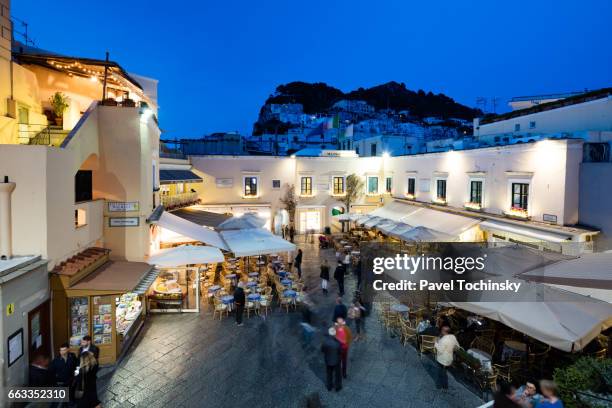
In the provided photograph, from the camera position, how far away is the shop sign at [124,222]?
1183 centimetres

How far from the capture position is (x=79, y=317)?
895 centimetres

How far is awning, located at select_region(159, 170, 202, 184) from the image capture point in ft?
59.7

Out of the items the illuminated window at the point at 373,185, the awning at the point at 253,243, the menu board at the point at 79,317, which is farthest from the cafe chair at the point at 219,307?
the illuminated window at the point at 373,185

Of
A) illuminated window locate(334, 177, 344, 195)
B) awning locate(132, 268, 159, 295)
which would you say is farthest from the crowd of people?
illuminated window locate(334, 177, 344, 195)

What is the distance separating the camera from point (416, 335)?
995 centimetres

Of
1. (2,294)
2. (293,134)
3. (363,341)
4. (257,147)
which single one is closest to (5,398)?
(2,294)

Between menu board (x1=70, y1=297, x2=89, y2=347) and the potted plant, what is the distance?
6.88m

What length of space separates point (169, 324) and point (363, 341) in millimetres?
6288

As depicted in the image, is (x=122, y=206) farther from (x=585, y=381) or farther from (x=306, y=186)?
(x=306, y=186)

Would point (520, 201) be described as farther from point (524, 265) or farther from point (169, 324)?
point (169, 324)

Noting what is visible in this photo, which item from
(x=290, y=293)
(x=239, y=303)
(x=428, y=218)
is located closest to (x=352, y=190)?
(x=428, y=218)

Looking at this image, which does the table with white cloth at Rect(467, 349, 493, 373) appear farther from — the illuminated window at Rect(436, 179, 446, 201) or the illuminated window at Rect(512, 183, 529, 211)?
the illuminated window at Rect(436, 179, 446, 201)

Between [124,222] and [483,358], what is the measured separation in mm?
11257

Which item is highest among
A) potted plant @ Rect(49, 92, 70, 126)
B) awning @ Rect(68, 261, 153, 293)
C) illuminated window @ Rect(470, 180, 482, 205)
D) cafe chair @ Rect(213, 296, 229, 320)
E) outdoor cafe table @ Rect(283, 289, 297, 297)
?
potted plant @ Rect(49, 92, 70, 126)
